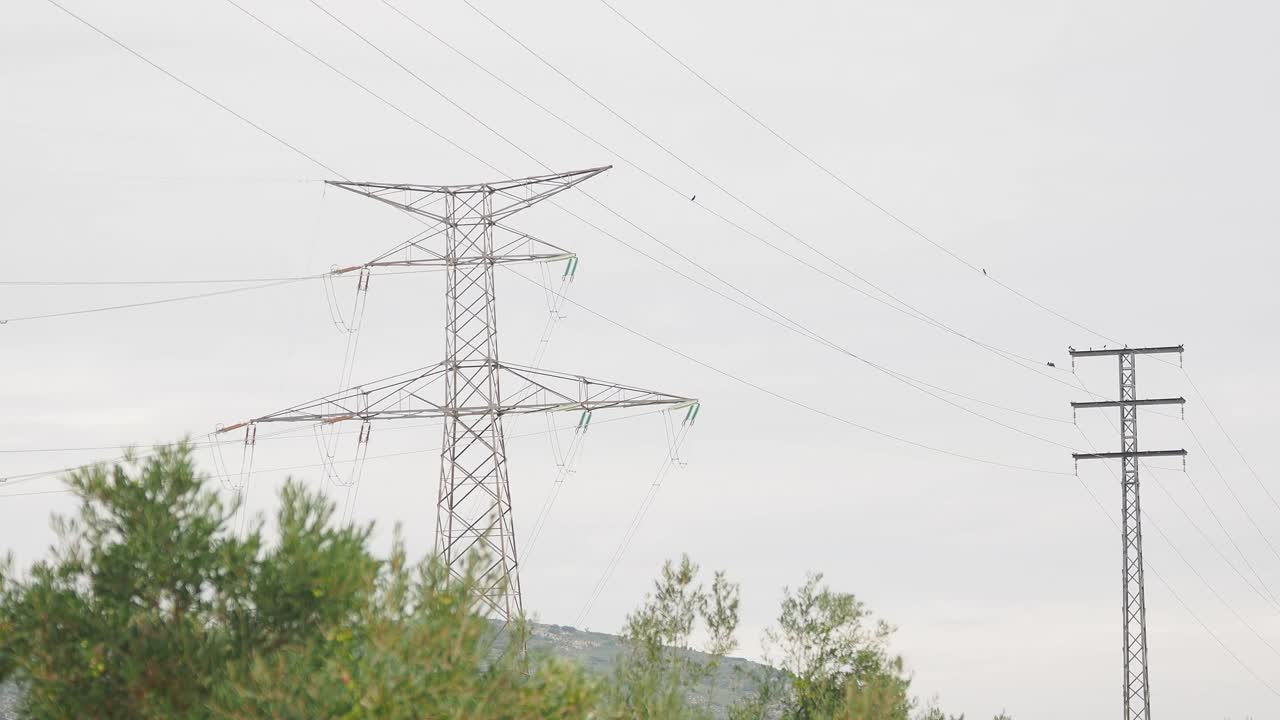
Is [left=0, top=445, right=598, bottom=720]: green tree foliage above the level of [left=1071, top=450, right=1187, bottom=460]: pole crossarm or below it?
below

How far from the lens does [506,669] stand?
75.7 ft

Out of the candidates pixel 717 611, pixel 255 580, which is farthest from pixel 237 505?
pixel 717 611

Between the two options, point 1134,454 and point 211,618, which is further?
point 1134,454

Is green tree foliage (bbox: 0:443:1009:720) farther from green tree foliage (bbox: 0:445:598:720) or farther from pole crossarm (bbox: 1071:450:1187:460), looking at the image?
pole crossarm (bbox: 1071:450:1187:460)

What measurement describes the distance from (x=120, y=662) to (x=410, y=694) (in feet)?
23.0

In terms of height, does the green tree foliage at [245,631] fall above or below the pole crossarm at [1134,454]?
below

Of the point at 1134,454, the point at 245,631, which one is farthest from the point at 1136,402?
the point at 245,631

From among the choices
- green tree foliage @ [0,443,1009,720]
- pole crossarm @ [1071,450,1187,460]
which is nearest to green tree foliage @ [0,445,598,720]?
green tree foliage @ [0,443,1009,720]

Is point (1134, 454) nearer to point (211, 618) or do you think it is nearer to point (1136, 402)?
point (1136, 402)

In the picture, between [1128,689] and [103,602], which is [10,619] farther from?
[1128,689]

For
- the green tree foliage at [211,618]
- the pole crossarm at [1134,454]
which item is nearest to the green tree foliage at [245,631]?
the green tree foliage at [211,618]

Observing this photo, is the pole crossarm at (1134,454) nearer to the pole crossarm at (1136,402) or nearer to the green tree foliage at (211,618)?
the pole crossarm at (1136,402)

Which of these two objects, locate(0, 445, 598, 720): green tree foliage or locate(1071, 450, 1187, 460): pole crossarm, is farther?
locate(1071, 450, 1187, 460): pole crossarm

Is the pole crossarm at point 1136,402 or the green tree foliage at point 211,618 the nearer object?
the green tree foliage at point 211,618
